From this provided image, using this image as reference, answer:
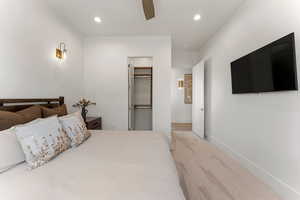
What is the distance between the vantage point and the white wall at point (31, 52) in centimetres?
182

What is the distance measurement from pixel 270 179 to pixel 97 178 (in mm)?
2334

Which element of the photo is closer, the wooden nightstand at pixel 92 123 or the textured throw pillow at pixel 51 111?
the textured throw pillow at pixel 51 111

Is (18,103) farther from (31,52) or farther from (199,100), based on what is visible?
(199,100)

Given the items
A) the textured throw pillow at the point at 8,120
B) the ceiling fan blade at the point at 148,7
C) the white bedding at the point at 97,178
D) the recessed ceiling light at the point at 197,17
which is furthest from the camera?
the recessed ceiling light at the point at 197,17

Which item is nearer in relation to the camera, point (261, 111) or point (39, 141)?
point (39, 141)

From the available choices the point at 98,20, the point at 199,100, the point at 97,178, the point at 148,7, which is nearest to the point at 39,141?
the point at 97,178

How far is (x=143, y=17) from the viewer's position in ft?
9.72

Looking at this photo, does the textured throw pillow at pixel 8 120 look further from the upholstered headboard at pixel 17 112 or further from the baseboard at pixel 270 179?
the baseboard at pixel 270 179

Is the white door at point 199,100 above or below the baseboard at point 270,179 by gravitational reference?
above

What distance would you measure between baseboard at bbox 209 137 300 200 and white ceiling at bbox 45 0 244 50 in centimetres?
276

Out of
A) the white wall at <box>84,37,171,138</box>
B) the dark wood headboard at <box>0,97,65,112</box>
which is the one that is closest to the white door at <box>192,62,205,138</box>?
the white wall at <box>84,37,171,138</box>

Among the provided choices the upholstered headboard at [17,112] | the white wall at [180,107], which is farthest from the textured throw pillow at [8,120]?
the white wall at [180,107]

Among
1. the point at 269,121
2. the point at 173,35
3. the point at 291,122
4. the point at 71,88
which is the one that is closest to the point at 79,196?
the point at 291,122

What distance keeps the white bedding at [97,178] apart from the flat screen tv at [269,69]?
1731 millimetres
